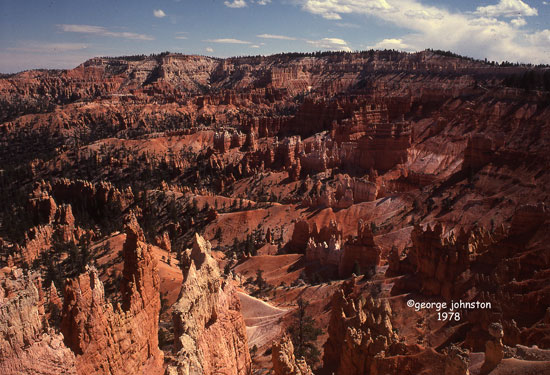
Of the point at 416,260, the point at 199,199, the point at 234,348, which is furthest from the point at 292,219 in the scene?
the point at 234,348

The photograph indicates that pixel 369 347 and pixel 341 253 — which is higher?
pixel 369 347

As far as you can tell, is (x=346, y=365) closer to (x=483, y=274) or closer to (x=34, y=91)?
(x=483, y=274)

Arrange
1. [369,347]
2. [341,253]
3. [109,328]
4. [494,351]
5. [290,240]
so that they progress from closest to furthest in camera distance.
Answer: [494,351] < [109,328] < [369,347] < [341,253] < [290,240]

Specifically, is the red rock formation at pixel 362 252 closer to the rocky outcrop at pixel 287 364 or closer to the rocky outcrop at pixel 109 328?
the rocky outcrop at pixel 109 328

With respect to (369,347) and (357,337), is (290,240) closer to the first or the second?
(357,337)

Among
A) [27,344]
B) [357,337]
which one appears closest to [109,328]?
[27,344]

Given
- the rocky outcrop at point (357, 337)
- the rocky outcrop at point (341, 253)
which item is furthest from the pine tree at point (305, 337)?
the rocky outcrop at point (341, 253)
